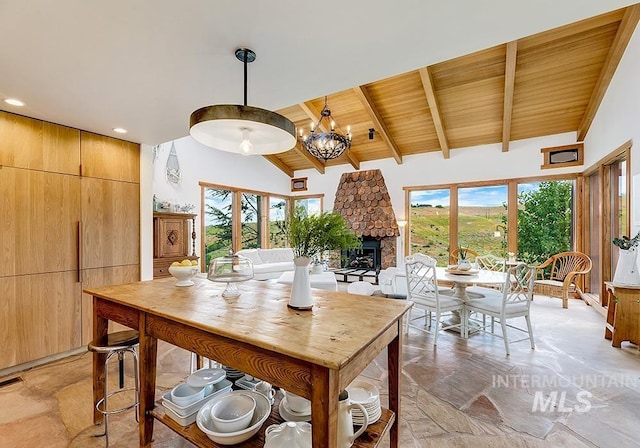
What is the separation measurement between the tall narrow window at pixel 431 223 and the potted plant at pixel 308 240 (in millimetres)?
5855

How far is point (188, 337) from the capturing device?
1.43 metres

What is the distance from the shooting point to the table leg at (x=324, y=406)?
1.02 meters

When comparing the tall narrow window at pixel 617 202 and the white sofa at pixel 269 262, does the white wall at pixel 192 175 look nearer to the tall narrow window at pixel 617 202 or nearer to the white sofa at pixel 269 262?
the white sofa at pixel 269 262

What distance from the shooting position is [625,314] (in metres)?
3.11

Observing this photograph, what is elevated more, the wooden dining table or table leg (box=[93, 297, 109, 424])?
the wooden dining table

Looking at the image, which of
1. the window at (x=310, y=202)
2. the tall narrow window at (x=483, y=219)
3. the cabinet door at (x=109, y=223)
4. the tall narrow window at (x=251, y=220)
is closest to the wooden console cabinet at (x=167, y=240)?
the cabinet door at (x=109, y=223)

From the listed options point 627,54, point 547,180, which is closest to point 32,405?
point 627,54

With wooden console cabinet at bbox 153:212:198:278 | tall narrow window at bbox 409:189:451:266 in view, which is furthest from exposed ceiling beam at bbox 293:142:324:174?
wooden console cabinet at bbox 153:212:198:278

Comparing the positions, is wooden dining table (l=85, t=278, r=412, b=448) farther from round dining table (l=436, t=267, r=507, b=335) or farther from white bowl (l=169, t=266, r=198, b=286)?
round dining table (l=436, t=267, r=507, b=335)

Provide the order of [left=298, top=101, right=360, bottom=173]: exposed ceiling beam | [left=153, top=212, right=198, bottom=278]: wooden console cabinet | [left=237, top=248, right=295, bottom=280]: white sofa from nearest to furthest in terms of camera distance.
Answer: [left=153, top=212, right=198, bottom=278]: wooden console cabinet, [left=298, top=101, right=360, bottom=173]: exposed ceiling beam, [left=237, top=248, right=295, bottom=280]: white sofa

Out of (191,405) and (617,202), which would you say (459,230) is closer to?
(617,202)

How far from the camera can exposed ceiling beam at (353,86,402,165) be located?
17.2 ft

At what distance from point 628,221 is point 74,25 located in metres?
5.63

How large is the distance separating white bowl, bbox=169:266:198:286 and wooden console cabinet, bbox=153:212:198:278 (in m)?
2.73
